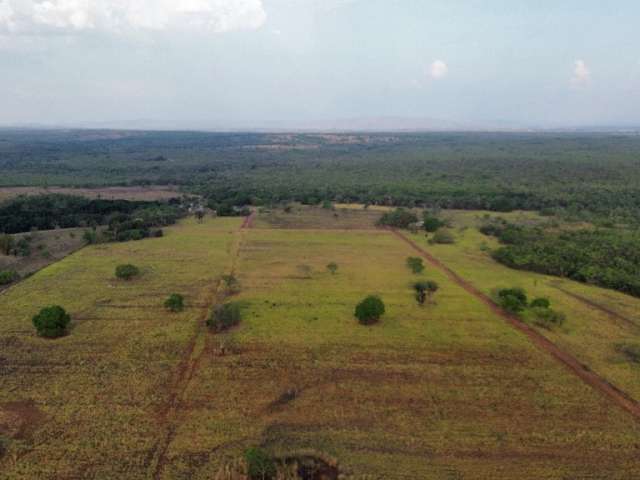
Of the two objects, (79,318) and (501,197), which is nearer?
(79,318)

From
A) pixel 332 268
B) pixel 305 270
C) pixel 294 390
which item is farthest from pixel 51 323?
pixel 332 268

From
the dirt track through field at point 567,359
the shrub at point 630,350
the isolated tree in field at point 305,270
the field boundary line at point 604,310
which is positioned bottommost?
the field boundary line at point 604,310

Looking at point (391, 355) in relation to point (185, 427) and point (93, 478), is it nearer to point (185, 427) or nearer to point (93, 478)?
point (185, 427)

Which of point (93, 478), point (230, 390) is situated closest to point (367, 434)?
point (230, 390)

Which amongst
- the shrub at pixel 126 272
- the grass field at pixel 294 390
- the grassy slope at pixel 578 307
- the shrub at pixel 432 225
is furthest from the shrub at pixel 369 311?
the shrub at pixel 432 225

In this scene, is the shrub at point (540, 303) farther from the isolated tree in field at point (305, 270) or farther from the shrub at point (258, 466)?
the shrub at point (258, 466)

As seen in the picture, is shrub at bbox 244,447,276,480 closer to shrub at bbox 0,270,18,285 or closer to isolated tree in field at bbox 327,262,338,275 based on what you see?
isolated tree in field at bbox 327,262,338,275
